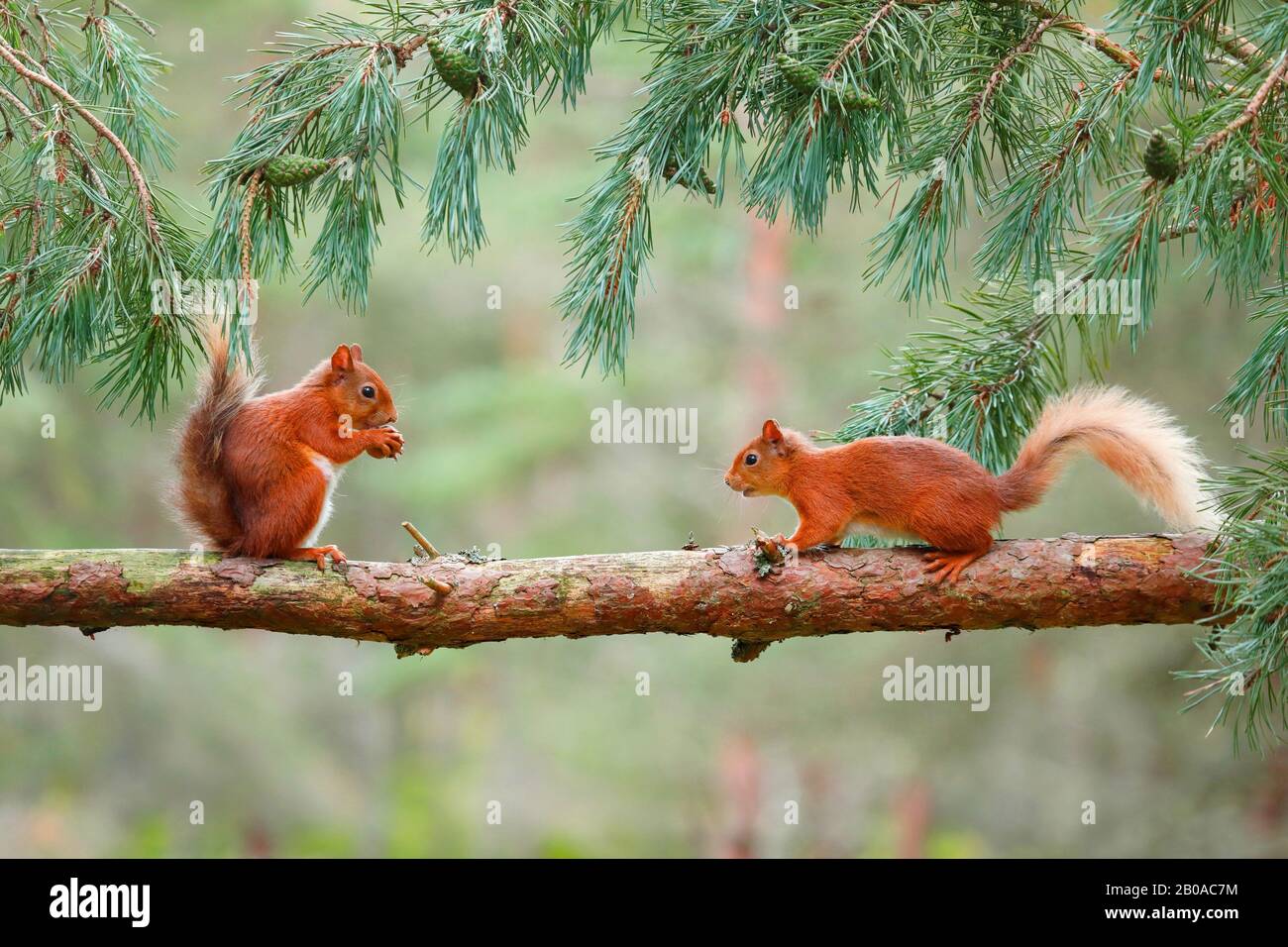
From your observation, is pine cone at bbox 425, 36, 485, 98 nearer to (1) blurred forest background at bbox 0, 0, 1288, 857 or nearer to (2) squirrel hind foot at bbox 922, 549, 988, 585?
(2) squirrel hind foot at bbox 922, 549, 988, 585

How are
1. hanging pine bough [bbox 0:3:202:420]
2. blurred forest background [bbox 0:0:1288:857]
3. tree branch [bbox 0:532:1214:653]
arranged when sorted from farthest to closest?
blurred forest background [bbox 0:0:1288:857]
tree branch [bbox 0:532:1214:653]
hanging pine bough [bbox 0:3:202:420]

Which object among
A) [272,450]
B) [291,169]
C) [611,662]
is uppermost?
[291,169]

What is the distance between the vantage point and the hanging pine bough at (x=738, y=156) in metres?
1.91

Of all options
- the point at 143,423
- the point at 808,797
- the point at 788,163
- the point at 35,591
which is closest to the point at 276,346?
the point at 143,423

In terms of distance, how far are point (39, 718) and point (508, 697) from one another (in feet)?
12.8

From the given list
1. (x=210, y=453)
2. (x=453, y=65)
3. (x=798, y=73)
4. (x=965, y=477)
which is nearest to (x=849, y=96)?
(x=798, y=73)

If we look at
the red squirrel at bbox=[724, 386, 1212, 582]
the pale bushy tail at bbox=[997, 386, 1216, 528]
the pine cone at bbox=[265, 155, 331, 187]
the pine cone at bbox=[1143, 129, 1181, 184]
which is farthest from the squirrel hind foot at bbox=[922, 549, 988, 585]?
the pine cone at bbox=[265, 155, 331, 187]

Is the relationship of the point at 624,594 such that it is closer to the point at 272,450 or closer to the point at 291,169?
the point at 272,450

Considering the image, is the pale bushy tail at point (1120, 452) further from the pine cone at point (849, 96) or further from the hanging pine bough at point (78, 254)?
the hanging pine bough at point (78, 254)

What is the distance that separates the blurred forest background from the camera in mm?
6332

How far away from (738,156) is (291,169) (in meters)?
0.81

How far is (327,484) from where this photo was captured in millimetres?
2600

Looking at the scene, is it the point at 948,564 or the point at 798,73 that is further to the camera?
the point at 948,564

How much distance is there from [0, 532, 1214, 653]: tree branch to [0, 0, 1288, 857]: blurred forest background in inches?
125
